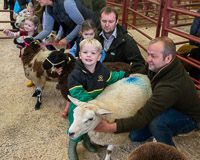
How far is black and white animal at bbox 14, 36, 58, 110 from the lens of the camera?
302 centimetres

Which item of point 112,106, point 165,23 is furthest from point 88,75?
point 165,23

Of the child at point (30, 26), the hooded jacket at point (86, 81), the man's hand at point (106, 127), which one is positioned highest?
the child at point (30, 26)

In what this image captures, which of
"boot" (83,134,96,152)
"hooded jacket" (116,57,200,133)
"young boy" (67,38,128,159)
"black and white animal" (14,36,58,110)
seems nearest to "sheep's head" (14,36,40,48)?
"black and white animal" (14,36,58,110)

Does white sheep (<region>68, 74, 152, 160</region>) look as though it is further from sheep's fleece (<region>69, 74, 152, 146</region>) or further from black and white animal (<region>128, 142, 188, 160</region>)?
black and white animal (<region>128, 142, 188, 160</region>)

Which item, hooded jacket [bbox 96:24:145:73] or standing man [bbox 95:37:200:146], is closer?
standing man [bbox 95:37:200:146]

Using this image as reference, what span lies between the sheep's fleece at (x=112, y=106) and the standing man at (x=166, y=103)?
148mm

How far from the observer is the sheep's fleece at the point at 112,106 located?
1564mm

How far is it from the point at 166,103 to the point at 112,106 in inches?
19.8

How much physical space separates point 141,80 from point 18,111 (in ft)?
6.62

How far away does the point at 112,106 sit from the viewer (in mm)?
1899

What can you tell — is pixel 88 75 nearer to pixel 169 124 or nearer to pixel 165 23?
pixel 169 124

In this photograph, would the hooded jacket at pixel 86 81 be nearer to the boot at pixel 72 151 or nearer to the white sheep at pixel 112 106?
the white sheep at pixel 112 106

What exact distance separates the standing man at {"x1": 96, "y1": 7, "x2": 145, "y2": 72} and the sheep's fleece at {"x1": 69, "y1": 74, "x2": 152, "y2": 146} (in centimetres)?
51

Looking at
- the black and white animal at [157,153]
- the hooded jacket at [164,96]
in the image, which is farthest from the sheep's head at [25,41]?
the black and white animal at [157,153]
